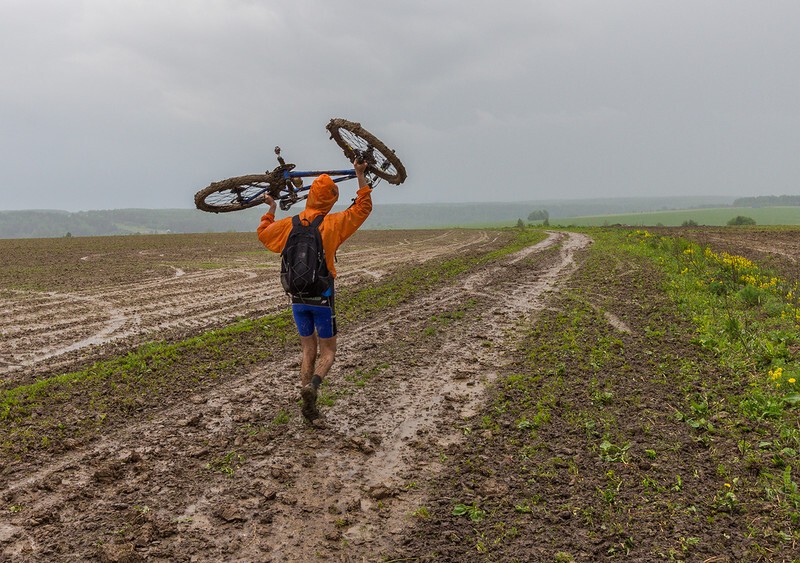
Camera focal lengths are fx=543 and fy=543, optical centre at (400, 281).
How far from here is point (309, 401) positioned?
500cm

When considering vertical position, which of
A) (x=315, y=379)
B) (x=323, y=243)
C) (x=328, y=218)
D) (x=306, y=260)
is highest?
(x=328, y=218)

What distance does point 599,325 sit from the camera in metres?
8.62

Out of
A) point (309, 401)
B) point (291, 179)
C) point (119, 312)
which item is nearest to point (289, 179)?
point (291, 179)

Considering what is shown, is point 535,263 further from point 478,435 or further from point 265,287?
point 478,435

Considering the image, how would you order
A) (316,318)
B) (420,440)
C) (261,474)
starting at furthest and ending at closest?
(316,318) → (420,440) → (261,474)

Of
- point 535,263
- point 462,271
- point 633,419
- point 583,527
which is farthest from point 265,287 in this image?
point 583,527

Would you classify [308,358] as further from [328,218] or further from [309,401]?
[328,218]

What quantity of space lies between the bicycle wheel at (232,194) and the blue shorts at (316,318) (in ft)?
7.66

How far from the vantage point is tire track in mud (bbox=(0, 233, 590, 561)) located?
3.37 meters

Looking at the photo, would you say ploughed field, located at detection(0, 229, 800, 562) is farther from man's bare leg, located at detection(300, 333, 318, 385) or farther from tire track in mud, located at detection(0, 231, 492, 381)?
man's bare leg, located at detection(300, 333, 318, 385)

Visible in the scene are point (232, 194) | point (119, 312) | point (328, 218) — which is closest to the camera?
point (328, 218)

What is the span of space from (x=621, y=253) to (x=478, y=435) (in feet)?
57.2

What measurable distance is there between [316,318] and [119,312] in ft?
28.9

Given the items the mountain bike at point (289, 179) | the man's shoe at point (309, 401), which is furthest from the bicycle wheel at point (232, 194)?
the man's shoe at point (309, 401)
